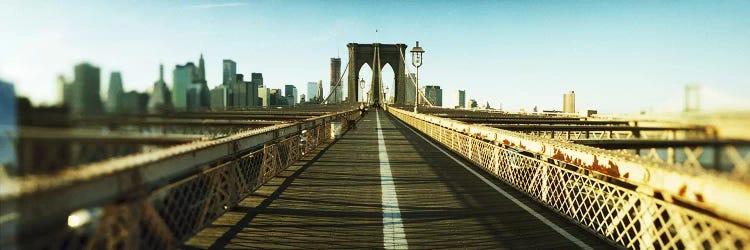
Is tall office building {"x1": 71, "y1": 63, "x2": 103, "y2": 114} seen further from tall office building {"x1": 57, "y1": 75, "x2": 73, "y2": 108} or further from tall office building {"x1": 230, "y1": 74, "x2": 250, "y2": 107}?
tall office building {"x1": 230, "y1": 74, "x2": 250, "y2": 107}

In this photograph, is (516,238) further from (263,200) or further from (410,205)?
(263,200)

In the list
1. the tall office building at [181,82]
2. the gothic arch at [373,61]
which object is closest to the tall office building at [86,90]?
A: the tall office building at [181,82]

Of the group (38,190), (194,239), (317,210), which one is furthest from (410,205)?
(38,190)

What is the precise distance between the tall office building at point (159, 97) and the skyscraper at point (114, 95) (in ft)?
1.50

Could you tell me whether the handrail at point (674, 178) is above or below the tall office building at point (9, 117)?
below

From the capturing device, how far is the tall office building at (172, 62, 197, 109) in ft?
23.9

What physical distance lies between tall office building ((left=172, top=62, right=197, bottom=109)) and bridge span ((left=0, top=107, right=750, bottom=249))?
2.36 ft

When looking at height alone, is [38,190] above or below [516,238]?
above

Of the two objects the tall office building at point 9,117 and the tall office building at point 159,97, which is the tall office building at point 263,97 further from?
the tall office building at point 159,97

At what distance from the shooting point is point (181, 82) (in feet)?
27.4

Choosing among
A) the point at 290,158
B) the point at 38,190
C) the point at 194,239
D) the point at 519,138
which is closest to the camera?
the point at 38,190

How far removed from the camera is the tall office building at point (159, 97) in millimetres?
6014

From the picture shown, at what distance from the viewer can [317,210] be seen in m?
7.07

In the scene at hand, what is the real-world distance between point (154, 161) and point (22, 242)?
1213 mm
